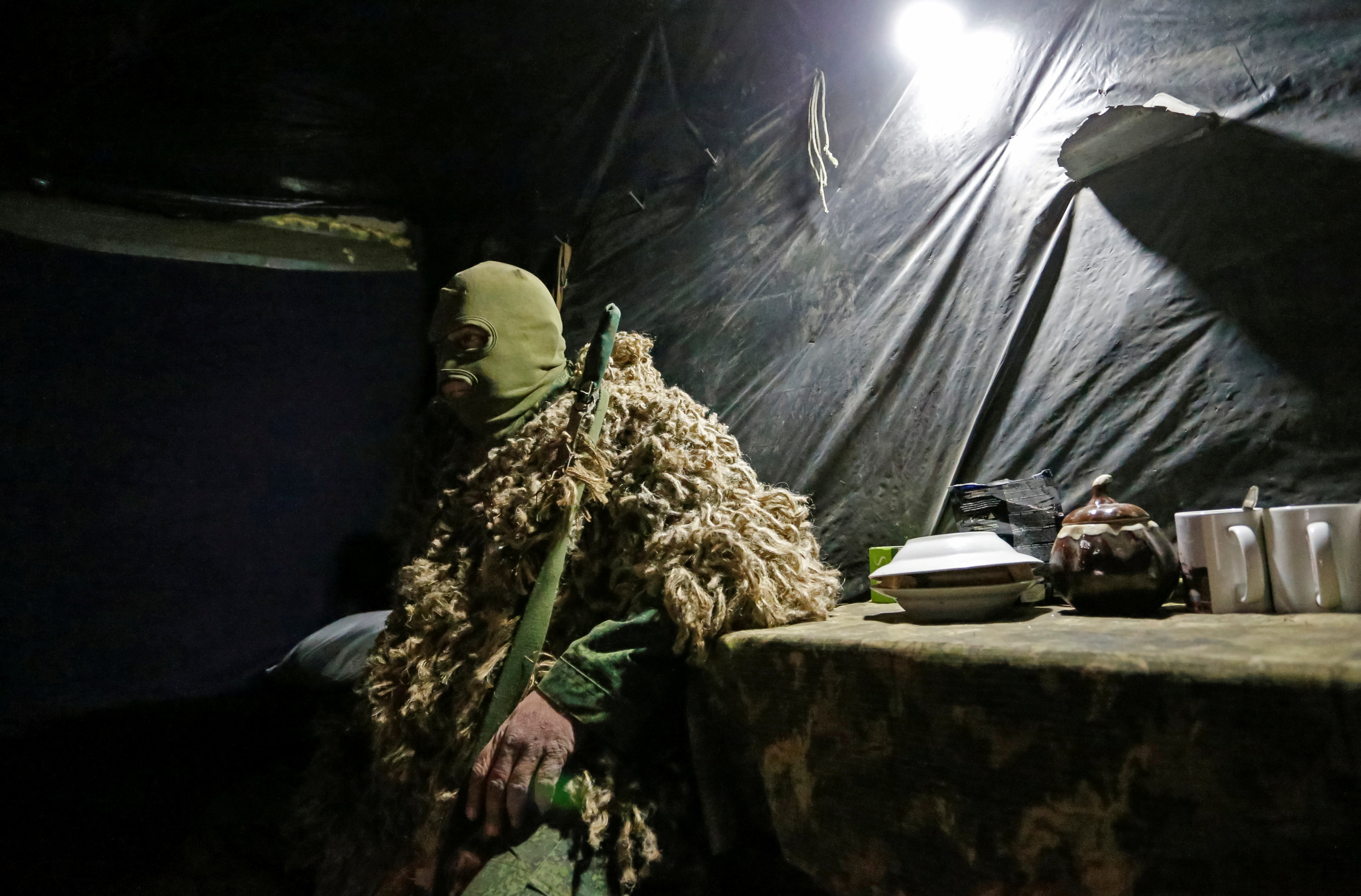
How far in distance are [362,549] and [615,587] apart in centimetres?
133

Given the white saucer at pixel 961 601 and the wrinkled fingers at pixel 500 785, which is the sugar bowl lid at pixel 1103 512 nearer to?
the white saucer at pixel 961 601

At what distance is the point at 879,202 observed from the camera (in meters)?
1.60

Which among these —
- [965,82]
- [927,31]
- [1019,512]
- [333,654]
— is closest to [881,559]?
[1019,512]

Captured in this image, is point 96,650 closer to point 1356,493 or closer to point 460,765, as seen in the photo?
point 460,765

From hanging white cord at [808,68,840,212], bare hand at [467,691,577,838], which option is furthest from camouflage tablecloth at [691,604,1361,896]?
hanging white cord at [808,68,840,212]

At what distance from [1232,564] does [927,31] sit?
1.37 m

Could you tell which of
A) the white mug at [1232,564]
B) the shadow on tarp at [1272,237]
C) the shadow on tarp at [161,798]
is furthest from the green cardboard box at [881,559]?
the shadow on tarp at [161,798]

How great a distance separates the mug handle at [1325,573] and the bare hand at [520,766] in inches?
37.7

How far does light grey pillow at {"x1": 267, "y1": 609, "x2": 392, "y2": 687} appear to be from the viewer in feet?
5.36

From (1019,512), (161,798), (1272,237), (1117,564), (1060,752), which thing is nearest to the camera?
(1060,752)

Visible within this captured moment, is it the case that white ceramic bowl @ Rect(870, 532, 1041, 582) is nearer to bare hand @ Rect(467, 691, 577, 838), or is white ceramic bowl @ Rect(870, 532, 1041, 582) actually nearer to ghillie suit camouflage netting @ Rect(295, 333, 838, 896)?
ghillie suit camouflage netting @ Rect(295, 333, 838, 896)

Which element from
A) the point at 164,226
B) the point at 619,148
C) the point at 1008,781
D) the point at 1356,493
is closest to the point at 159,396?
the point at 164,226

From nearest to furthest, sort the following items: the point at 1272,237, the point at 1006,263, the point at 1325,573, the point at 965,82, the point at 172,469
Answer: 1. the point at 1325,573
2. the point at 1272,237
3. the point at 1006,263
4. the point at 965,82
5. the point at 172,469

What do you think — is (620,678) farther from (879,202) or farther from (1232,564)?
(879,202)
